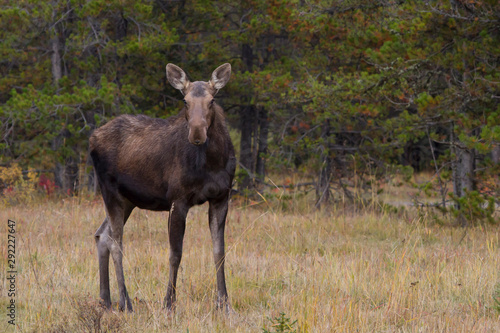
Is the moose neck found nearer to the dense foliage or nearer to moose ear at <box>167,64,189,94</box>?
moose ear at <box>167,64,189,94</box>

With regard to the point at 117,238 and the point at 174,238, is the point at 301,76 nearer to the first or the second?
the point at 117,238

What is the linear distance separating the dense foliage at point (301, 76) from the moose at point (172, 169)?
4793 mm

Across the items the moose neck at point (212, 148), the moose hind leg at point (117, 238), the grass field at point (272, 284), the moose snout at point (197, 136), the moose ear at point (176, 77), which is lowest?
the grass field at point (272, 284)

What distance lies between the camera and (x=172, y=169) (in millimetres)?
5688

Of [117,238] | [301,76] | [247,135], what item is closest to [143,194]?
[117,238]

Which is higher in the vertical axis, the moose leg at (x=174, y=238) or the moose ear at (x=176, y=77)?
the moose ear at (x=176, y=77)

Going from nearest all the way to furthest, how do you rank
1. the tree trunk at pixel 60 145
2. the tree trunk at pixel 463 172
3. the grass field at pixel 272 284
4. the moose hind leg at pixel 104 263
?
the grass field at pixel 272 284 → the moose hind leg at pixel 104 263 → the tree trunk at pixel 463 172 → the tree trunk at pixel 60 145

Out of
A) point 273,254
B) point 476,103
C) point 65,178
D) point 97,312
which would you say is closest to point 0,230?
point 273,254

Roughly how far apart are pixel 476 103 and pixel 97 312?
821cm

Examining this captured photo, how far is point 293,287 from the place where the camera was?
6.11 metres

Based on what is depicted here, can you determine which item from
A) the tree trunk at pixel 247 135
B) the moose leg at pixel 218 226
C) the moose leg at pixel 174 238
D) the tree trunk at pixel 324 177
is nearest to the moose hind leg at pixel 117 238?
the moose leg at pixel 174 238

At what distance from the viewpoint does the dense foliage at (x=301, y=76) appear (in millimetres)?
9734

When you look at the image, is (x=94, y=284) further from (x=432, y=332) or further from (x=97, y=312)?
(x=432, y=332)

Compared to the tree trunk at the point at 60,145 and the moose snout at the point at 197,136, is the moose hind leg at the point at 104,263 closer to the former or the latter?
the moose snout at the point at 197,136
